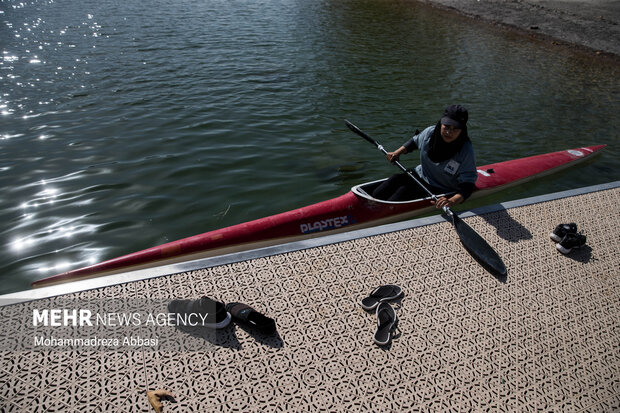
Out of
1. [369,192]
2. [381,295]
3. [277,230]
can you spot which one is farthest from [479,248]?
[277,230]

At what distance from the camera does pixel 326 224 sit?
5031mm

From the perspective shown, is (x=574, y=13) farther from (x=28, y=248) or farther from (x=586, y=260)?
(x=28, y=248)

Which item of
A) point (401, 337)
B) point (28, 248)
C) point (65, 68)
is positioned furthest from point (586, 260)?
point (65, 68)

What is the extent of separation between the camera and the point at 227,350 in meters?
2.78

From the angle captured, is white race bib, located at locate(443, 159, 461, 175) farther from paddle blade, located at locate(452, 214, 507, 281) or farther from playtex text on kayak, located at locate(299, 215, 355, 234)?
playtex text on kayak, located at locate(299, 215, 355, 234)

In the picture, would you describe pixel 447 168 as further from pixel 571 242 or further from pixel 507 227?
pixel 571 242

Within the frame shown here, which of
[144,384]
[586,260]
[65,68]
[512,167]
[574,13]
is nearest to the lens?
[144,384]

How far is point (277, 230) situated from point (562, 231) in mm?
3139

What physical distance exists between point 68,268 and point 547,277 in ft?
17.4

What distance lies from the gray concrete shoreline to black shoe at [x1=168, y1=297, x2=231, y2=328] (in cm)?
1841

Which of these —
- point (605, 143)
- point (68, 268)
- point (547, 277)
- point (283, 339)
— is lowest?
point (605, 143)

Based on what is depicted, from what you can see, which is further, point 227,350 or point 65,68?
point 65,68

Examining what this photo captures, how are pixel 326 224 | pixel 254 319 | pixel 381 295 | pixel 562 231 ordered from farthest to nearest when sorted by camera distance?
1. pixel 326 224
2. pixel 562 231
3. pixel 381 295
4. pixel 254 319

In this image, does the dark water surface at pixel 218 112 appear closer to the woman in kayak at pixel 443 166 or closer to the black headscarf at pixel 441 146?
the woman in kayak at pixel 443 166
